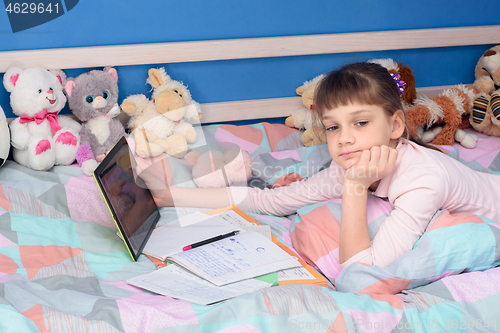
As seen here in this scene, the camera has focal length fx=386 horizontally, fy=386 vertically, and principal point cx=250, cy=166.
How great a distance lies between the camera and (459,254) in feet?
2.53

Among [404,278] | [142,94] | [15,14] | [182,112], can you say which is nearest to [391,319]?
[404,278]

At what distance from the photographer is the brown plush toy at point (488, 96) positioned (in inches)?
63.0

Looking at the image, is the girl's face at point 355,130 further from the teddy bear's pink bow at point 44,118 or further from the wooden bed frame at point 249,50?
the teddy bear's pink bow at point 44,118

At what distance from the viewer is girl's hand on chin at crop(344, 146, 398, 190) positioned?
0.84 metres

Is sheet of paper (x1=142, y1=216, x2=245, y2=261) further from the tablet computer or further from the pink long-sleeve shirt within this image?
the pink long-sleeve shirt

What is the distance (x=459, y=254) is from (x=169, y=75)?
1.17m

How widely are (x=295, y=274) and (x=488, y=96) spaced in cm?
137

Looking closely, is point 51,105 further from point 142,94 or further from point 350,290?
point 350,290

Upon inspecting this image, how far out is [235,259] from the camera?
0.81m

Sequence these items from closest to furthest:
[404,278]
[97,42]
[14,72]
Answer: [404,278] < [14,72] < [97,42]

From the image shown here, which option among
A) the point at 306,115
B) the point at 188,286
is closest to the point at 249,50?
the point at 306,115

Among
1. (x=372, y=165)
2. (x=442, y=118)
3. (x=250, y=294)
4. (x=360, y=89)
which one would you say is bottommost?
(x=442, y=118)

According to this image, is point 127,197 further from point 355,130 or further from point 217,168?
point 355,130

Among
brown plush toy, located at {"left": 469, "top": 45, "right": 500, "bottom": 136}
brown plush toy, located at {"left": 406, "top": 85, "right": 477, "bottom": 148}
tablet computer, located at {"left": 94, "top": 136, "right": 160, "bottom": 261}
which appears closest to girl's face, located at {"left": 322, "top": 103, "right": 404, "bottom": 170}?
tablet computer, located at {"left": 94, "top": 136, "right": 160, "bottom": 261}
